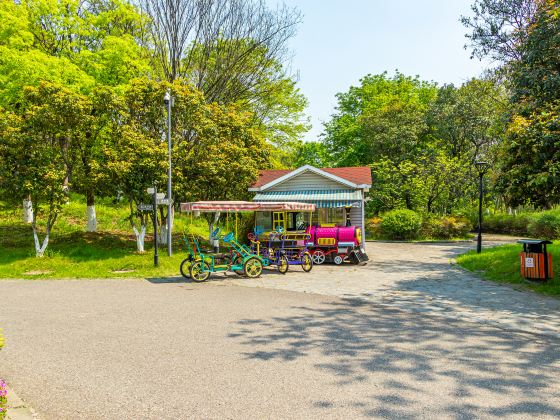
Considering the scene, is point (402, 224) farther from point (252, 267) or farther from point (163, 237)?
point (252, 267)

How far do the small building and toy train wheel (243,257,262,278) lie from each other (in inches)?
207

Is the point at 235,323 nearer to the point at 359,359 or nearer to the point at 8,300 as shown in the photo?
the point at 359,359

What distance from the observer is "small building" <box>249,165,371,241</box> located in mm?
21156

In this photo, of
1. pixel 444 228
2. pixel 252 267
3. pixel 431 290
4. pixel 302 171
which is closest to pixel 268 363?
pixel 431 290

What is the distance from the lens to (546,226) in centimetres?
2920

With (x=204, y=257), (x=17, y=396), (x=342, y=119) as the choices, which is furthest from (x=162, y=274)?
(x=342, y=119)

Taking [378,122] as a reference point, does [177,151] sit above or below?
below

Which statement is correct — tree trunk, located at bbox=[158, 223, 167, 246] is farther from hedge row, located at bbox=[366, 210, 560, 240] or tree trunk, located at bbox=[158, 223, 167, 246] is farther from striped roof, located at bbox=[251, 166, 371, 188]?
hedge row, located at bbox=[366, 210, 560, 240]

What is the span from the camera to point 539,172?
39.3 ft

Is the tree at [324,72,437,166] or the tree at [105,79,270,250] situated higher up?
the tree at [324,72,437,166]

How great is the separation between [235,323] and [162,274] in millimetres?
7682

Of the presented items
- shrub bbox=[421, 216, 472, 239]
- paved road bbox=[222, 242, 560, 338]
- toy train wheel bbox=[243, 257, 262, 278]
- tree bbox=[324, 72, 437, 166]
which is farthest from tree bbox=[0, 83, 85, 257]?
tree bbox=[324, 72, 437, 166]

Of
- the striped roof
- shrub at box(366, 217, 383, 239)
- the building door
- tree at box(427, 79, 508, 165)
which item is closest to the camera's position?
the building door

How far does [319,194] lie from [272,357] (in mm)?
16563
